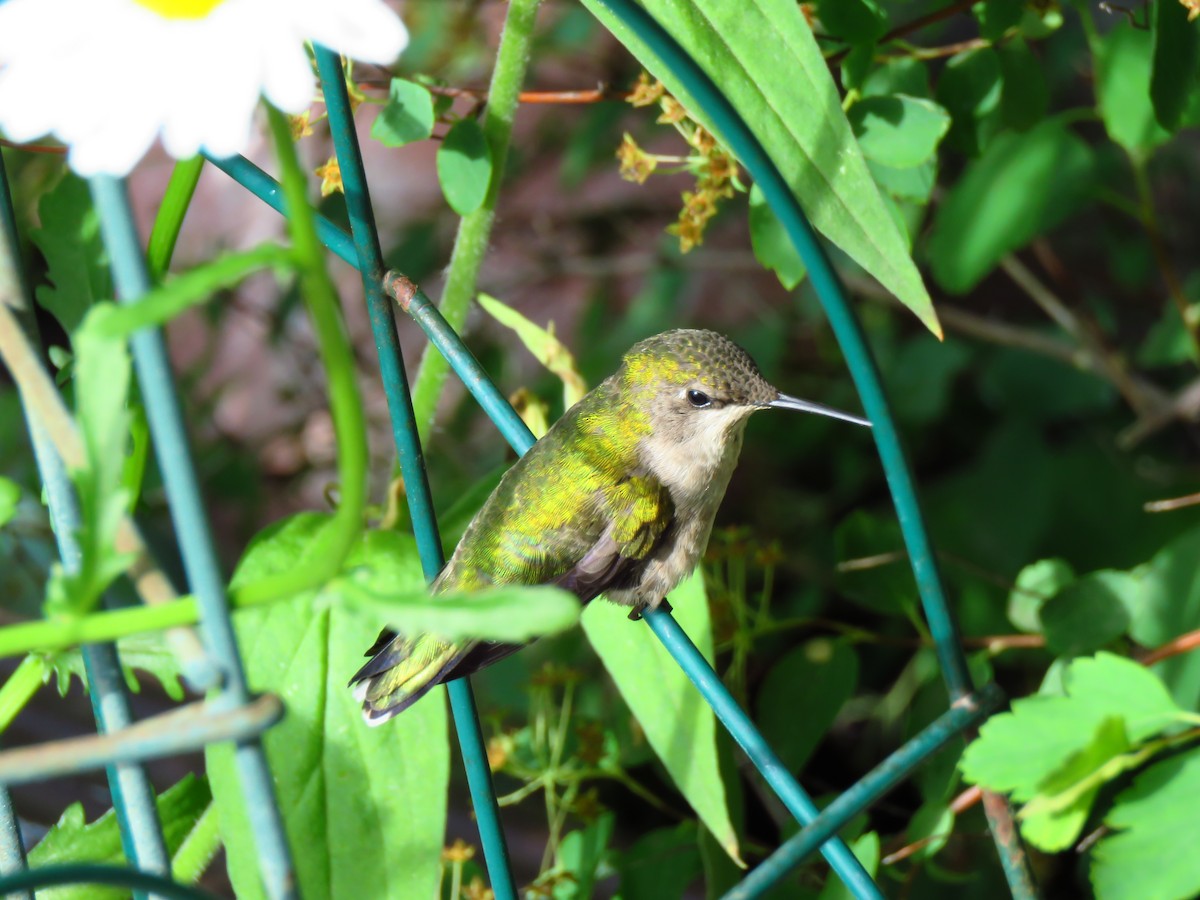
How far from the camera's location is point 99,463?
41 centimetres

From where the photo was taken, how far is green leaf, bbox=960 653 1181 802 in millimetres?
703

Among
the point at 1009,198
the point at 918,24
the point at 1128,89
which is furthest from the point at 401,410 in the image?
the point at 1009,198

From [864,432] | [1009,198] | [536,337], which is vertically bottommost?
[864,432]

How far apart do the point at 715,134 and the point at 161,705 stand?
1.23m

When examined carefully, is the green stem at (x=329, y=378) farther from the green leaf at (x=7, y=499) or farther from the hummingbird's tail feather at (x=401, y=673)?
the hummingbird's tail feather at (x=401, y=673)

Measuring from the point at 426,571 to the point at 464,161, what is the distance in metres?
0.34

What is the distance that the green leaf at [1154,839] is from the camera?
0.73 m

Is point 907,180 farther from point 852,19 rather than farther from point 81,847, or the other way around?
point 81,847

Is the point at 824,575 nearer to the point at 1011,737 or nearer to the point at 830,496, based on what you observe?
the point at 830,496

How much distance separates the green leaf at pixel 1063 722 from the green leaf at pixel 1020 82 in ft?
1.93

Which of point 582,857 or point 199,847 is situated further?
point 582,857

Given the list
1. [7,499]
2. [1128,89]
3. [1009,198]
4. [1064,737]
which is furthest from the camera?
[1009,198]

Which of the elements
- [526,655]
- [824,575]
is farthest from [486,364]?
[824,575]

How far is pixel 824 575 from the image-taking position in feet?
6.54
